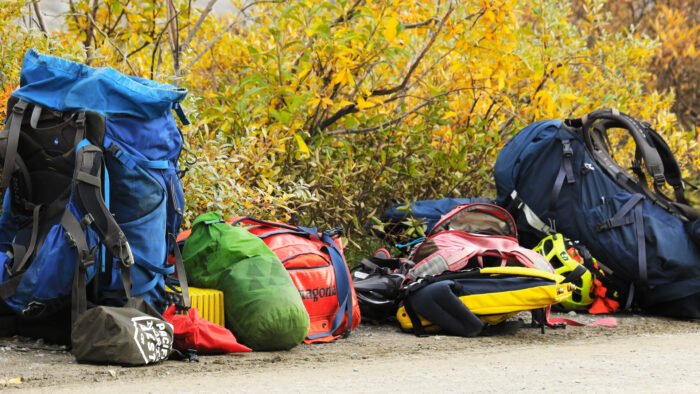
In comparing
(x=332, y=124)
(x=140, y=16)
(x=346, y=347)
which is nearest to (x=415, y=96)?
(x=332, y=124)

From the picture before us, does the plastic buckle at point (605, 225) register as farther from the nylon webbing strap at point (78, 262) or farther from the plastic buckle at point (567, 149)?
the nylon webbing strap at point (78, 262)

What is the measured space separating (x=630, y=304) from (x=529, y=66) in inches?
65.7

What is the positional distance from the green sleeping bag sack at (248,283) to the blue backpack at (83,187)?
0.96ft

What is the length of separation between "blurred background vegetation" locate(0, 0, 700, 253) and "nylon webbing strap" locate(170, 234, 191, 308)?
2.94 ft

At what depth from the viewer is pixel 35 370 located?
3.89 meters

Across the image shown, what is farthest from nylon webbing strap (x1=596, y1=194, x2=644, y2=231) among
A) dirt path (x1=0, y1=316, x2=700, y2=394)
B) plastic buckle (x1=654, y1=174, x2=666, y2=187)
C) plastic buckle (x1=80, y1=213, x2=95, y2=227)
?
plastic buckle (x1=80, y1=213, x2=95, y2=227)

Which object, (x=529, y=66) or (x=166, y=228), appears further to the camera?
(x=529, y=66)

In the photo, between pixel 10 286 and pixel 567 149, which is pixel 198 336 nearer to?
pixel 10 286

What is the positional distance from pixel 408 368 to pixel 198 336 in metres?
0.85

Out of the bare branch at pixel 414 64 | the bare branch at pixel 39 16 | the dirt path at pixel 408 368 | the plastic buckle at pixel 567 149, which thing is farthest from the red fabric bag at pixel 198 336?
the bare branch at pixel 414 64

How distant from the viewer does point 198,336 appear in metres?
4.31

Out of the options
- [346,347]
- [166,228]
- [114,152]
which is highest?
[114,152]

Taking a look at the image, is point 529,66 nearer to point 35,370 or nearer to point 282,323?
point 282,323

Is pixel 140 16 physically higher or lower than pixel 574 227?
higher
